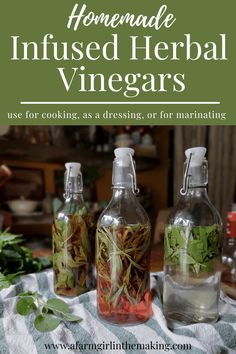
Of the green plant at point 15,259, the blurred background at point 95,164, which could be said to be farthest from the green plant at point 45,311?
the blurred background at point 95,164

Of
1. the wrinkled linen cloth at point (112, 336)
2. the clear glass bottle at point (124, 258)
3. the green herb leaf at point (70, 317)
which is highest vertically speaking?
the clear glass bottle at point (124, 258)

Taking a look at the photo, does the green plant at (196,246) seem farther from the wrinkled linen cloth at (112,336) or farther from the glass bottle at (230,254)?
the glass bottle at (230,254)

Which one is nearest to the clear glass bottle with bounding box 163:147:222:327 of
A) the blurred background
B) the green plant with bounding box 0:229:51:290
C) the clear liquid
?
the clear liquid

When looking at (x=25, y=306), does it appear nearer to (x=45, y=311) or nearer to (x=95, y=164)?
(x=45, y=311)

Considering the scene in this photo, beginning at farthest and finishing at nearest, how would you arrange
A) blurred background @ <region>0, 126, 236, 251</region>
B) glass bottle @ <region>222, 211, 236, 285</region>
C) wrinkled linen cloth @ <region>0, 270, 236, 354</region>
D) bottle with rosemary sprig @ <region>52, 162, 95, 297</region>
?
blurred background @ <region>0, 126, 236, 251</region>
glass bottle @ <region>222, 211, 236, 285</region>
bottle with rosemary sprig @ <region>52, 162, 95, 297</region>
wrinkled linen cloth @ <region>0, 270, 236, 354</region>

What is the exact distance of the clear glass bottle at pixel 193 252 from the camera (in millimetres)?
394

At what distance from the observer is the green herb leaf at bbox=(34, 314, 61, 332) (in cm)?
38

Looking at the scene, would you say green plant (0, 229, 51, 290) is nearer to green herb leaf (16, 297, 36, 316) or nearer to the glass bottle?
green herb leaf (16, 297, 36, 316)

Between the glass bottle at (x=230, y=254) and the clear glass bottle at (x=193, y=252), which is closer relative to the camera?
the clear glass bottle at (x=193, y=252)

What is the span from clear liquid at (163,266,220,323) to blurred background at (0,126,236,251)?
4.01 ft

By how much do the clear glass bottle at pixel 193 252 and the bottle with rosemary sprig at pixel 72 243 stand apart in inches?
5.5

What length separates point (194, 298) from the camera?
407mm

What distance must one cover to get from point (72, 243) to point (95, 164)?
1582 millimetres

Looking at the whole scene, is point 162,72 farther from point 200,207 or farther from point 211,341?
point 211,341
